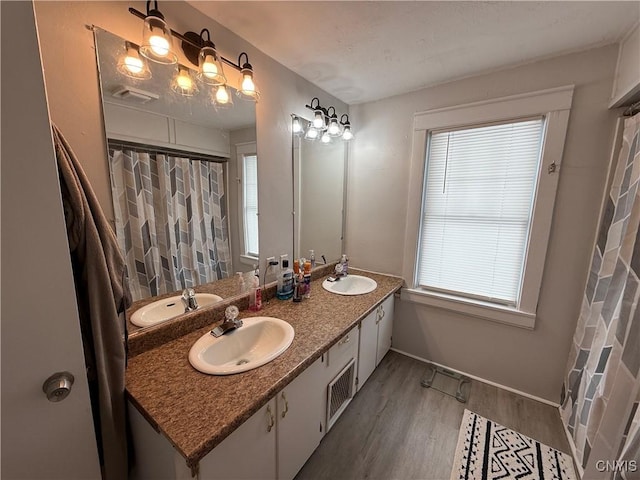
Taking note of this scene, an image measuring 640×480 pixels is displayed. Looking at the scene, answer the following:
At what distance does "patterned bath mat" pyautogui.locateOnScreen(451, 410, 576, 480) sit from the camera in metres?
1.34

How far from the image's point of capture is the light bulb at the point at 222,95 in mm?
1323

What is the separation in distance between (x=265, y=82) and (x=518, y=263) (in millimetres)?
2117

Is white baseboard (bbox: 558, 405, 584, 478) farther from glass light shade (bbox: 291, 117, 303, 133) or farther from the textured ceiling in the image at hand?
glass light shade (bbox: 291, 117, 303, 133)

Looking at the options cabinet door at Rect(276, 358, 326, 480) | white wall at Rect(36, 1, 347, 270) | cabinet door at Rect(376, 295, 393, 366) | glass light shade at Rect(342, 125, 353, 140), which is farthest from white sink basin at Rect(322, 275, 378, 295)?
white wall at Rect(36, 1, 347, 270)

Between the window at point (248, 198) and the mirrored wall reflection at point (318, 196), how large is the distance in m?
0.38

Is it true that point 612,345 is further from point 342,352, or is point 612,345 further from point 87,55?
point 87,55

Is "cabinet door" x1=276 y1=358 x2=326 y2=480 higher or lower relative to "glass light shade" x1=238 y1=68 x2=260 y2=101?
lower

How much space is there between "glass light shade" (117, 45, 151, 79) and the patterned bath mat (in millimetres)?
2462

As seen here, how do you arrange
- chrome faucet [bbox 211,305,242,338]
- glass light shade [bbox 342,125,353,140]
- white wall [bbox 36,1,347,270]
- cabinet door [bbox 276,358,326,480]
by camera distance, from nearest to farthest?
white wall [bbox 36,1,347,270] → cabinet door [bbox 276,358,326,480] → chrome faucet [bbox 211,305,242,338] → glass light shade [bbox 342,125,353,140]

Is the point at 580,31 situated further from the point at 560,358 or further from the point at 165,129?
the point at 165,129

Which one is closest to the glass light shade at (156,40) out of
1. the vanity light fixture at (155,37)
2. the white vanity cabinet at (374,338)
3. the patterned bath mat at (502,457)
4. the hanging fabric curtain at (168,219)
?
the vanity light fixture at (155,37)

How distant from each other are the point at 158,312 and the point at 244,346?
44cm

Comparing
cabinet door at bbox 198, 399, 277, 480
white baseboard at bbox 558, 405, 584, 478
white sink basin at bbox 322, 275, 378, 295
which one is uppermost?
white sink basin at bbox 322, 275, 378, 295

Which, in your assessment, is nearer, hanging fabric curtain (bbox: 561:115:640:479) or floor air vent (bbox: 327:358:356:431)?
hanging fabric curtain (bbox: 561:115:640:479)
